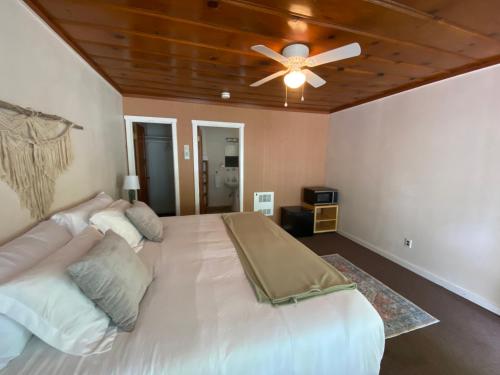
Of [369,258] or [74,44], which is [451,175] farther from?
[74,44]

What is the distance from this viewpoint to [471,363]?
1.59m

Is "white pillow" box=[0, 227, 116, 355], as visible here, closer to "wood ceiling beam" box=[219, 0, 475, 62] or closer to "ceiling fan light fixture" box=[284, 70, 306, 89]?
"wood ceiling beam" box=[219, 0, 475, 62]

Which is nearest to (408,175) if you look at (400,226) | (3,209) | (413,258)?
(400,226)

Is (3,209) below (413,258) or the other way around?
the other way around

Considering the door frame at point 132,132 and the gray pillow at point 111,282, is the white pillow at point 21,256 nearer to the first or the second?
the gray pillow at point 111,282

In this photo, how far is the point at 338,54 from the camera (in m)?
1.56

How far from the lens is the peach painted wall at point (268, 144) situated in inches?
143

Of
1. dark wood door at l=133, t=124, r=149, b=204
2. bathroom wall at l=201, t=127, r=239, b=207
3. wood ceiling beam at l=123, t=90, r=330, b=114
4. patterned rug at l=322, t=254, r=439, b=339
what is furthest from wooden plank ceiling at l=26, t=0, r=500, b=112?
bathroom wall at l=201, t=127, r=239, b=207


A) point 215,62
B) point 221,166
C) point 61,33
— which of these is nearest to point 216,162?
point 221,166

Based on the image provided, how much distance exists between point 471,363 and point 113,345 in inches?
93.5

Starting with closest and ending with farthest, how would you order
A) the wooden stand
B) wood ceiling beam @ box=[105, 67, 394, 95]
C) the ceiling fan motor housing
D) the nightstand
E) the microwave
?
the ceiling fan motor housing
wood ceiling beam @ box=[105, 67, 394, 95]
the nightstand
the microwave
the wooden stand

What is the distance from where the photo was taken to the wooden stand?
163 inches

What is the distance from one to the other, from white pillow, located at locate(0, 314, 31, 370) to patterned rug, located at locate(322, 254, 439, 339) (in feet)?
7.64

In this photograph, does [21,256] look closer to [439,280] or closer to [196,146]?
[196,146]
